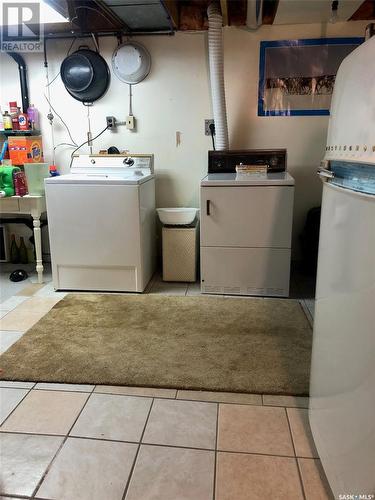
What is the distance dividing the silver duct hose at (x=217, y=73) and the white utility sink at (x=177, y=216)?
576 millimetres

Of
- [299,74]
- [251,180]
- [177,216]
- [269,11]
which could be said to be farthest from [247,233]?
[269,11]

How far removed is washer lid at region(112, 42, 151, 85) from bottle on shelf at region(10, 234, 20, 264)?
1.78 m

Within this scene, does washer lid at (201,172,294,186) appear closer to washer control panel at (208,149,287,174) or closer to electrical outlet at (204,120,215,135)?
washer control panel at (208,149,287,174)

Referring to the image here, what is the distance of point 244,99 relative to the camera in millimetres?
3152

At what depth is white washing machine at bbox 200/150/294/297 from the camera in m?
2.63

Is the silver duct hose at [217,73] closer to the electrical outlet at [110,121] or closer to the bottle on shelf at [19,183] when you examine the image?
the electrical outlet at [110,121]

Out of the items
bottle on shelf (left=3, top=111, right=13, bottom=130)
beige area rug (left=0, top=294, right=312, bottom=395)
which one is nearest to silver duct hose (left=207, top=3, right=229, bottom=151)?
beige area rug (left=0, top=294, right=312, bottom=395)

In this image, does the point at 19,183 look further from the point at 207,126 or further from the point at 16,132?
the point at 207,126

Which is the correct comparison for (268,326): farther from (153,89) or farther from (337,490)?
(153,89)

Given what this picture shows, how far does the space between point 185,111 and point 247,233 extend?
125 cm

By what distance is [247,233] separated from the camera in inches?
106

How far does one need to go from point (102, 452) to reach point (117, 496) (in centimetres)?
20

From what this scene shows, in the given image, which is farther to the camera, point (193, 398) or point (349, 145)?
point (193, 398)

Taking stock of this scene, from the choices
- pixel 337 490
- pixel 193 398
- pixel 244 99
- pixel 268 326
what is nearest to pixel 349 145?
pixel 337 490
